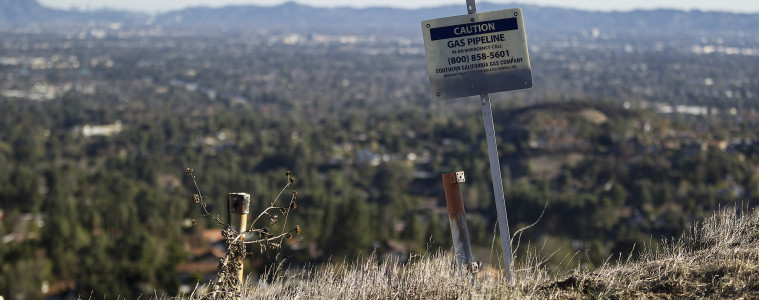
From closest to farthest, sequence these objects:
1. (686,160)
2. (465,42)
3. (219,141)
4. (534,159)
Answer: (465,42) < (686,160) < (534,159) < (219,141)

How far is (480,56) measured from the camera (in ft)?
11.7

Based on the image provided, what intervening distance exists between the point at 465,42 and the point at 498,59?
17 centimetres

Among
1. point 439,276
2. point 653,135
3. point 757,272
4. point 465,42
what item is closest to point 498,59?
point 465,42

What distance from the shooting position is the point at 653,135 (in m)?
46.2

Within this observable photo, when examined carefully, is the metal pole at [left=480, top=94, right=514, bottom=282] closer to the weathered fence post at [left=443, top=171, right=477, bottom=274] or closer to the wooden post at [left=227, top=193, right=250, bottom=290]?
the weathered fence post at [left=443, top=171, right=477, bottom=274]

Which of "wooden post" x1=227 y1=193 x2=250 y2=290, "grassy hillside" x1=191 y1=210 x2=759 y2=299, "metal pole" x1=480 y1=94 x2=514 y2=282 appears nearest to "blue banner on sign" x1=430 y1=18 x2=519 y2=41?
"metal pole" x1=480 y1=94 x2=514 y2=282

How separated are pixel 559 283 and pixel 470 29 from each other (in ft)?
3.93

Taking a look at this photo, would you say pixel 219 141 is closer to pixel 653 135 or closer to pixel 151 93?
pixel 653 135

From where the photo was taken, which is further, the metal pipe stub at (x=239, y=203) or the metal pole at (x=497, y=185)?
the metal pole at (x=497, y=185)

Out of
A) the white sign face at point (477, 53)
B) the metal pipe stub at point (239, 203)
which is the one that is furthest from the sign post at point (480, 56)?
the metal pipe stub at point (239, 203)

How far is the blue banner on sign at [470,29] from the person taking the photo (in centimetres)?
353

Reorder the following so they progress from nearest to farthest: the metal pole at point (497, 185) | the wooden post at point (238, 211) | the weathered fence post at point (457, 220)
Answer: the wooden post at point (238, 211)
the metal pole at point (497, 185)
the weathered fence post at point (457, 220)

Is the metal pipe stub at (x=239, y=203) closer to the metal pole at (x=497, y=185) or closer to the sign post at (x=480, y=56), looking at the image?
the sign post at (x=480, y=56)

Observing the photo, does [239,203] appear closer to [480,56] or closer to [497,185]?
[497,185]
